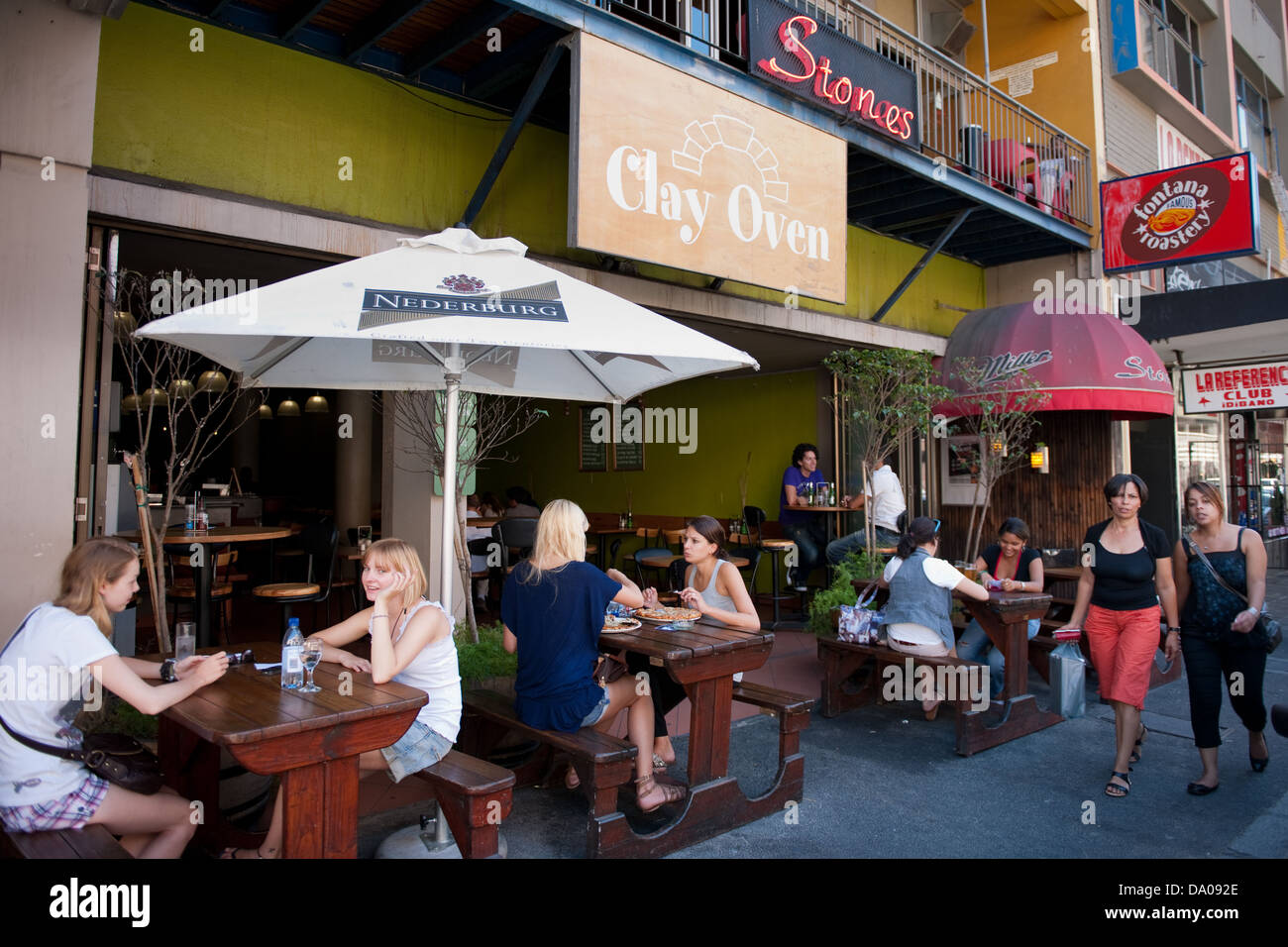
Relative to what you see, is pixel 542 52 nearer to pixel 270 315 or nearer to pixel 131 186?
pixel 131 186

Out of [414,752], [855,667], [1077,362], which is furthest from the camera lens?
[1077,362]

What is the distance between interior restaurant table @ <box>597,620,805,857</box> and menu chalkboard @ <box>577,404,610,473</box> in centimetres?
943

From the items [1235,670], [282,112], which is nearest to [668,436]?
[282,112]

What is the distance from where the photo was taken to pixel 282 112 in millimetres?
5379

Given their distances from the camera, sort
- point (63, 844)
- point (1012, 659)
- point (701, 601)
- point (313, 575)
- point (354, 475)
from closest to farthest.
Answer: point (63, 844)
point (701, 601)
point (1012, 659)
point (313, 575)
point (354, 475)

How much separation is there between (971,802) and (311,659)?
3309 mm

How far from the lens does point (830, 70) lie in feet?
24.4

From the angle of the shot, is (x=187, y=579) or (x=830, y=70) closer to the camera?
(x=187, y=579)

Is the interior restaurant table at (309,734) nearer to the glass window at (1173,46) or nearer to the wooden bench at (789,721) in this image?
the wooden bench at (789,721)

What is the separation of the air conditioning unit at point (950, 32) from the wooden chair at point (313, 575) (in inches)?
420

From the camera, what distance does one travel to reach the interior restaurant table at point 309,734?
2.52m

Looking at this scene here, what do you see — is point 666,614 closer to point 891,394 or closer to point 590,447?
point 891,394

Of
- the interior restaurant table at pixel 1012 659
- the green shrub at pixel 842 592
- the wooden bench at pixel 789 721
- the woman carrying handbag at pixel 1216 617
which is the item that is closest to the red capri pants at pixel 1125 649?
the woman carrying handbag at pixel 1216 617

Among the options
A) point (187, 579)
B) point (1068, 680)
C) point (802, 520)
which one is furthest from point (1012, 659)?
point (187, 579)
